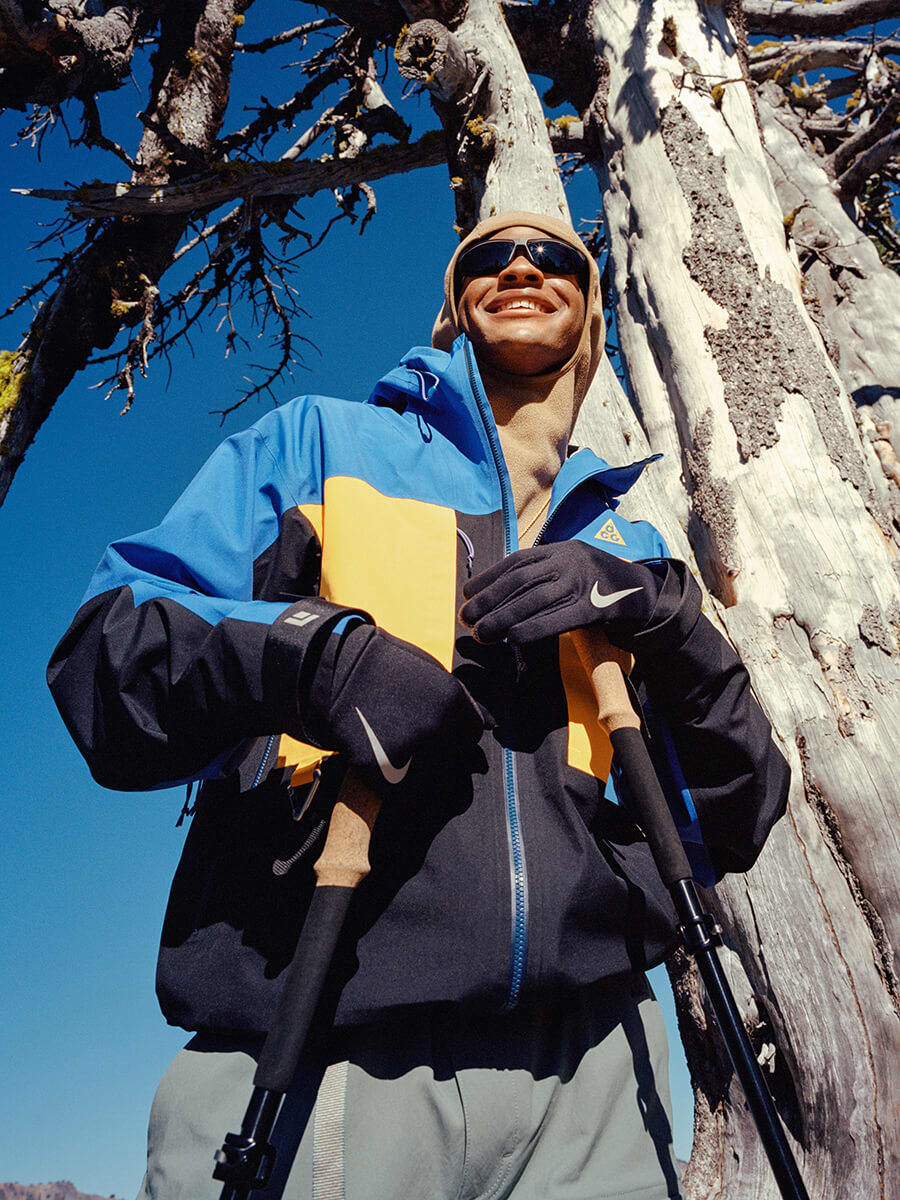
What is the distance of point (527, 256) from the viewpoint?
256 cm

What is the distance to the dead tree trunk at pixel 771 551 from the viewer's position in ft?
8.05

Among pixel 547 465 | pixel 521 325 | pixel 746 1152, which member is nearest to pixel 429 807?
pixel 547 465

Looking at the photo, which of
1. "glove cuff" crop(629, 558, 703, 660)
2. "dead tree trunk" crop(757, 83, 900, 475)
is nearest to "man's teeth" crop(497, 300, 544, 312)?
"glove cuff" crop(629, 558, 703, 660)

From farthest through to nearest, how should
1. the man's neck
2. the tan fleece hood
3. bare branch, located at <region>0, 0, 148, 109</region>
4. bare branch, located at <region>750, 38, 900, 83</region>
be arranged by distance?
bare branch, located at <region>750, 38, 900, 83</region> < bare branch, located at <region>0, 0, 148, 109</region> < the tan fleece hood < the man's neck

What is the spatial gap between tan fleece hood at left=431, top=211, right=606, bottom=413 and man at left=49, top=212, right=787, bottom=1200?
1.43 ft

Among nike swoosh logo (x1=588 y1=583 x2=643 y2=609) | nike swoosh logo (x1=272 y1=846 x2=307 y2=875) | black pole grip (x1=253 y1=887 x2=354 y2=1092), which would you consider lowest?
black pole grip (x1=253 y1=887 x2=354 y2=1092)

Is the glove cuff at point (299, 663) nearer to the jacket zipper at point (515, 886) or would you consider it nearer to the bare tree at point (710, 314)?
the jacket zipper at point (515, 886)

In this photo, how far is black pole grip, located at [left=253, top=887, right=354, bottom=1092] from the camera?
1365mm

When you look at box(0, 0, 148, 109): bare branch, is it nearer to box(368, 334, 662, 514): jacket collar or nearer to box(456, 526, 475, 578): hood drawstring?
box(368, 334, 662, 514): jacket collar

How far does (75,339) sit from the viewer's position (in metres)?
5.11

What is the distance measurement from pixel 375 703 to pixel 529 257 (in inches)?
59.5

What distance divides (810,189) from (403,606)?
6432mm

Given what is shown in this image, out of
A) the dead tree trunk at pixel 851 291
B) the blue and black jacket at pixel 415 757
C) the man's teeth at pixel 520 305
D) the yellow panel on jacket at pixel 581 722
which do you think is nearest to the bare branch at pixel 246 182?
the dead tree trunk at pixel 851 291

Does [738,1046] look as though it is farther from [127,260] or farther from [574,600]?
[127,260]
